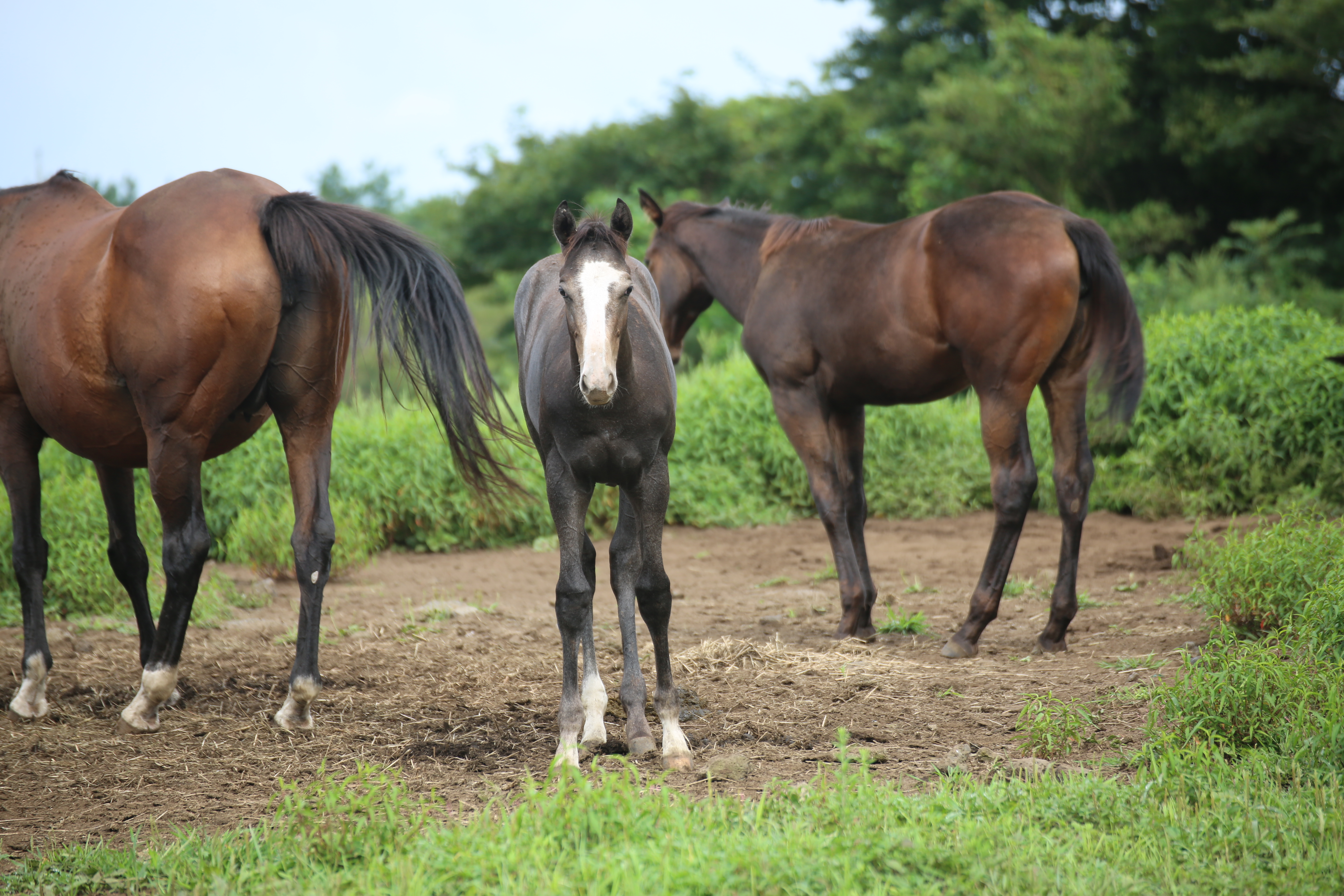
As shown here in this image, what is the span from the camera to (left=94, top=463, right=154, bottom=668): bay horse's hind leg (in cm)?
473

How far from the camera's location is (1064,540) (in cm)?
505

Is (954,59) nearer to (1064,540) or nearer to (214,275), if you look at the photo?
(1064,540)

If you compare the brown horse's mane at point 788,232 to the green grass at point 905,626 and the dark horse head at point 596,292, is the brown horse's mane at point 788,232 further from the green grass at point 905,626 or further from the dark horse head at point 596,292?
the dark horse head at point 596,292

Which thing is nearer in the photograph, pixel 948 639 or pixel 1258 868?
pixel 1258 868

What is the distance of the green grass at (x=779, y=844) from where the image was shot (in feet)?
7.79

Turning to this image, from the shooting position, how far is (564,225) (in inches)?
133

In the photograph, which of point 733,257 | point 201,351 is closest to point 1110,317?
point 733,257

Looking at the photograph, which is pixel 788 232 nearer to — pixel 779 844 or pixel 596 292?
pixel 596 292

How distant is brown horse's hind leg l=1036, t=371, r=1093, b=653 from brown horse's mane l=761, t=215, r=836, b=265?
5.50 ft

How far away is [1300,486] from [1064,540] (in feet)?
11.4

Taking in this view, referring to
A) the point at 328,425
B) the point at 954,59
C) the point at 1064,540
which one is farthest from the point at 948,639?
the point at 954,59

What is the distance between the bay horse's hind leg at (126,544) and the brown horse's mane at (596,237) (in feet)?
8.88

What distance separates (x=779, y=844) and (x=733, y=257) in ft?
14.7

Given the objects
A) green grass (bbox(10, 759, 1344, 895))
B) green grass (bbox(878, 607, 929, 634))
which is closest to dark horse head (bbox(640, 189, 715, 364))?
green grass (bbox(878, 607, 929, 634))
